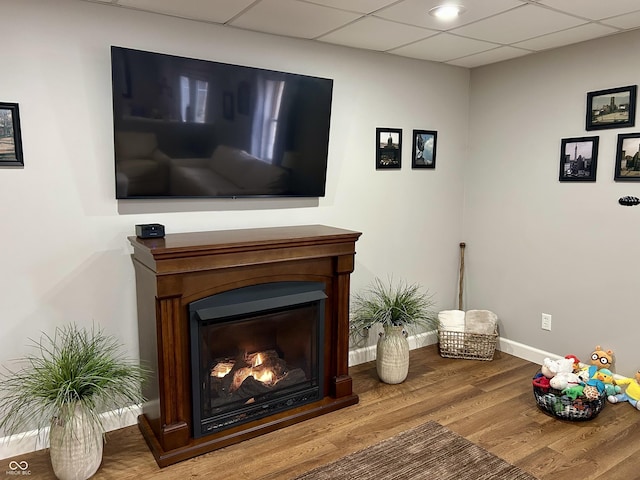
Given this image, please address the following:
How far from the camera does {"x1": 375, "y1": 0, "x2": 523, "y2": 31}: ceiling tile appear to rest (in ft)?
7.87

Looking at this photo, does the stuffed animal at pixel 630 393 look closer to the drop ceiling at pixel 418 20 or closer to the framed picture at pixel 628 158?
the framed picture at pixel 628 158

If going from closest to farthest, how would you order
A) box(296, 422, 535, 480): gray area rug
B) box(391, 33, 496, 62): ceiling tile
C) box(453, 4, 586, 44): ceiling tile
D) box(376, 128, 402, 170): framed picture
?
box(296, 422, 535, 480): gray area rug
box(453, 4, 586, 44): ceiling tile
box(391, 33, 496, 62): ceiling tile
box(376, 128, 402, 170): framed picture

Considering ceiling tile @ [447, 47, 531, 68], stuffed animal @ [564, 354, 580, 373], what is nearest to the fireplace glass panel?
stuffed animal @ [564, 354, 580, 373]

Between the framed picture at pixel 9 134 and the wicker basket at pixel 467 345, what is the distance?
3.00 meters

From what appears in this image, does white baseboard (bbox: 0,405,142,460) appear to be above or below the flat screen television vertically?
below

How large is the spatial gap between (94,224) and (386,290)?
2098mm

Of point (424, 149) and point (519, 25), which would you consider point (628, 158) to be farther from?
point (424, 149)

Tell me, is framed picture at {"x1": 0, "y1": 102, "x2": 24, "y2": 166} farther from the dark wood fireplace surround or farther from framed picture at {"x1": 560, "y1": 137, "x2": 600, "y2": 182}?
framed picture at {"x1": 560, "y1": 137, "x2": 600, "y2": 182}

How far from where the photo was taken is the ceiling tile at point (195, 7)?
2393mm

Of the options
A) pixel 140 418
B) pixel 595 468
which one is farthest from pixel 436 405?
pixel 140 418

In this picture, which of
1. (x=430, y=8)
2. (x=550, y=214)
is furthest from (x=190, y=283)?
(x=550, y=214)

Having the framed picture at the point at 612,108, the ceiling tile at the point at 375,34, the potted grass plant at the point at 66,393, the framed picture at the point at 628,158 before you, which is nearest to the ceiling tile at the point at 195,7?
the ceiling tile at the point at 375,34

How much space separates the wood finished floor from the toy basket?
5 centimetres

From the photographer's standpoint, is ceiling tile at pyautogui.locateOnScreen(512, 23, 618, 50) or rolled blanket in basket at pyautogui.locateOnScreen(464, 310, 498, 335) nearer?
ceiling tile at pyautogui.locateOnScreen(512, 23, 618, 50)
